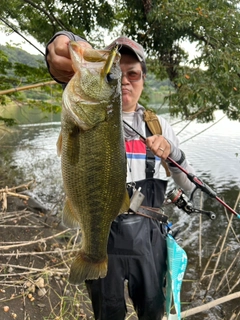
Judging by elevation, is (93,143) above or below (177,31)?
below

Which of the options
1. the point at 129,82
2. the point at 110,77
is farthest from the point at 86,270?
the point at 129,82

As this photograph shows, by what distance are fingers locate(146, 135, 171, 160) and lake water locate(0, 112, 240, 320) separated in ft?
11.4

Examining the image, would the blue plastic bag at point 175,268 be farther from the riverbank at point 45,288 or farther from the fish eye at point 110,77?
the riverbank at point 45,288

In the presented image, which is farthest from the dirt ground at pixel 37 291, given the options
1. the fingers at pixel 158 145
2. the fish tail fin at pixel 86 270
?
the fingers at pixel 158 145

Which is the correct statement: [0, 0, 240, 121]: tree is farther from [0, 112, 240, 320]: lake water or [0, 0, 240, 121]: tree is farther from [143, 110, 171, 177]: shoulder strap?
[143, 110, 171, 177]: shoulder strap

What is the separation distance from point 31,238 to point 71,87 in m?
4.58

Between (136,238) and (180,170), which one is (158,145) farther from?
(136,238)

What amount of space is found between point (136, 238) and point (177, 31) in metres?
6.13

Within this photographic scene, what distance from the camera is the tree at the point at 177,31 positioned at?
6.41 m

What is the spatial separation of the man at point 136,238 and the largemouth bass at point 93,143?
473 millimetres

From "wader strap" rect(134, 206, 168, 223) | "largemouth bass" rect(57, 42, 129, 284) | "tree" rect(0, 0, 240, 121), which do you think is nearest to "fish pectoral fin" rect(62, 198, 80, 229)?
"largemouth bass" rect(57, 42, 129, 284)

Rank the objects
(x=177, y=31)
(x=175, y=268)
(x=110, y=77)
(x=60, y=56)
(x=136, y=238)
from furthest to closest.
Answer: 1. (x=177, y=31)
2. (x=175, y=268)
3. (x=136, y=238)
4. (x=60, y=56)
5. (x=110, y=77)

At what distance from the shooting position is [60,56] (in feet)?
6.33

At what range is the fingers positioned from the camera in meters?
2.16
